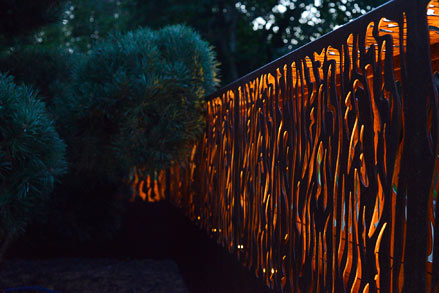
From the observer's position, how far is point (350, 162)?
179cm

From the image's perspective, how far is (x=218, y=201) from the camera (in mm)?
4012

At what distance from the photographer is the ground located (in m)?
5.76

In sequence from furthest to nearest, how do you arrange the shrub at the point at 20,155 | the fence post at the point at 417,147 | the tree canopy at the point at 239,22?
the tree canopy at the point at 239,22, the shrub at the point at 20,155, the fence post at the point at 417,147

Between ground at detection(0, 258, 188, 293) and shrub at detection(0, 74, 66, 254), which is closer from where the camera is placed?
shrub at detection(0, 74, 66, 254)

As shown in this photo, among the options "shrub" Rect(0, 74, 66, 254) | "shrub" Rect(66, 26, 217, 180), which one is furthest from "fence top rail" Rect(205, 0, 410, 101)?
"shrub" Rect(66, 26, 217, 180)

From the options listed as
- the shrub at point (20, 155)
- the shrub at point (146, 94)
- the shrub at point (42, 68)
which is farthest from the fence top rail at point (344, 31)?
the shrub at point (42, 68)

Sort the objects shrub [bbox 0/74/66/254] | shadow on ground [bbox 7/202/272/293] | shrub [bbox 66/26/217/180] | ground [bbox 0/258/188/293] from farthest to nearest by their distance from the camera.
→ shadow on ground [bbox 7/202/272/293] → ground [bbox 0/258/188/293] → shrub [bbox 66/26/217/180] → shrub [bbox 0/74/66/254]

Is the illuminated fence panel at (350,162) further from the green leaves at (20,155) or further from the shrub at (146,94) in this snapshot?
the shrub at (146,94)

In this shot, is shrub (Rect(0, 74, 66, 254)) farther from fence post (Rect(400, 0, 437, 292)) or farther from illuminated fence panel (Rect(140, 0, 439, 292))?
fence post (Rect(400, 0, 437, 292))

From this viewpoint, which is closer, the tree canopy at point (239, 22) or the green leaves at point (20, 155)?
the green leaves at point (20, 155)

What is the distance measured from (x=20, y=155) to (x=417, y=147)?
3.00 metres

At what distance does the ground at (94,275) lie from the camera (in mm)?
5758

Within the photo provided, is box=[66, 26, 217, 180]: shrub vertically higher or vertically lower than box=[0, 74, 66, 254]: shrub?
higher

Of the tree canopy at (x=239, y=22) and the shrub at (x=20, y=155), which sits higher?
the tree canopy at (x=239, y=22)
